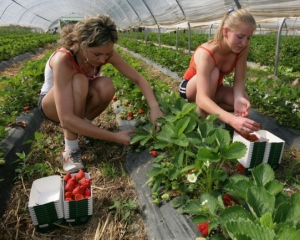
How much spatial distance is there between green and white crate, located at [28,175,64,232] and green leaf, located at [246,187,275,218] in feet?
3.45

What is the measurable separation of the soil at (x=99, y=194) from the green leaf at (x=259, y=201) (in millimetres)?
768

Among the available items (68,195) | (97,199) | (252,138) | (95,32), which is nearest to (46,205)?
(68,195)

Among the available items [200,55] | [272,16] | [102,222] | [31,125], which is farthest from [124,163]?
[272,16]

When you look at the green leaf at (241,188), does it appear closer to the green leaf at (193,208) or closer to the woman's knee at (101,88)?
the green leaf at (193,208)

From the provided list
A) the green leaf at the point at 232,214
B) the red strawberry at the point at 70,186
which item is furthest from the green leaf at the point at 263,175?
the red strawberry at the point at 70,186

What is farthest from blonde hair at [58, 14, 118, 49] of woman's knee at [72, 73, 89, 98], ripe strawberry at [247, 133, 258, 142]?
ripe strawberry at [247, 133, 258, 142]

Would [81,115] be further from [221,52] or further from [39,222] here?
[221,52]

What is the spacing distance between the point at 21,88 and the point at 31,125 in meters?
0.55

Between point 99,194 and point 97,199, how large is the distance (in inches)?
2.4

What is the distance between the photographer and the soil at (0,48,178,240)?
5.73 feet

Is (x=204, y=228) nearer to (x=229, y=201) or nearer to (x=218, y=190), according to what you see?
(x=229, y=201)

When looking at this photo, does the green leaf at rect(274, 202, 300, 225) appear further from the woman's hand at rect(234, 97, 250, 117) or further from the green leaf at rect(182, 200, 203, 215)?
the woman's hand at rect(234, 97, 250, 117)

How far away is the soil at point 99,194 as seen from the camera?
175 centimetres

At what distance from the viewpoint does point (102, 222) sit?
1.80 metres
